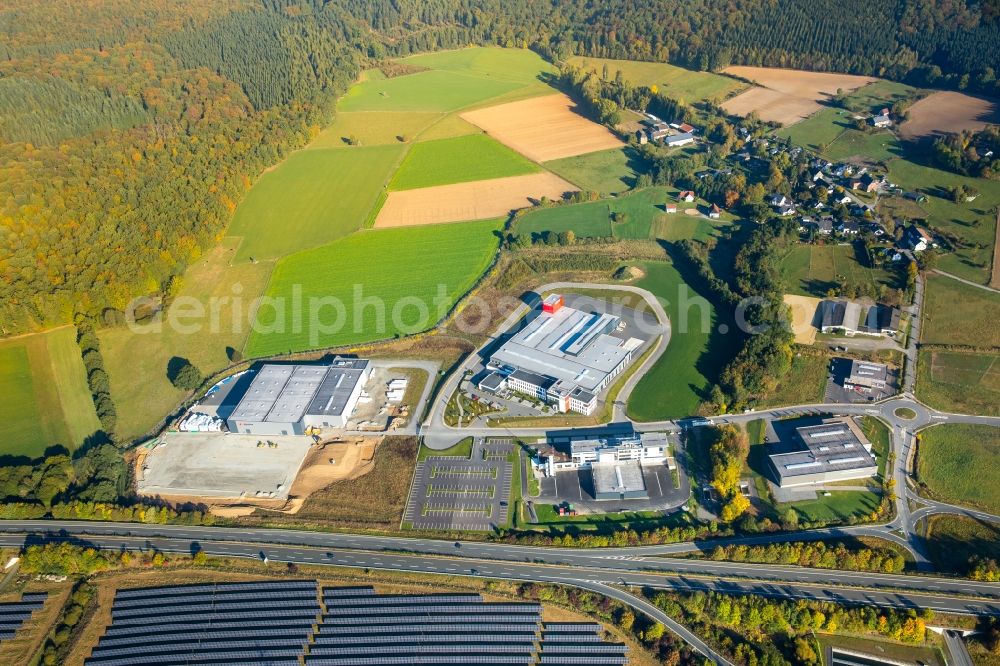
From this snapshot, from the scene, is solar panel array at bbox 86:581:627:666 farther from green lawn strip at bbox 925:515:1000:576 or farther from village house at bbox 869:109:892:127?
→ village house at bbox 869:109:892:127

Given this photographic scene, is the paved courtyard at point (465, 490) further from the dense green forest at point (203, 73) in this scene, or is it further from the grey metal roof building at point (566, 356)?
the dense green forest at point (203, 73)

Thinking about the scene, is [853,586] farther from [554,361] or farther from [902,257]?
[902,257]

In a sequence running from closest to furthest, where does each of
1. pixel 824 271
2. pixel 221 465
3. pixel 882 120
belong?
pixel 221 465
pixel 824 271
pixel 882 120

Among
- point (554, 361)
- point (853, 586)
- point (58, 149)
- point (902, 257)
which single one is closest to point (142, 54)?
point (58, 149)

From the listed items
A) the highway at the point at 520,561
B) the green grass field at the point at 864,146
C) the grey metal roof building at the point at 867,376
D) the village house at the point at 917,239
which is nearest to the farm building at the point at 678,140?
the green grass field at the point at 864,146

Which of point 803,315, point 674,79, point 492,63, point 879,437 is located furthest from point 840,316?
point 492,63

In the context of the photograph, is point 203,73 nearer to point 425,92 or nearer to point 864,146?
point 425,92
